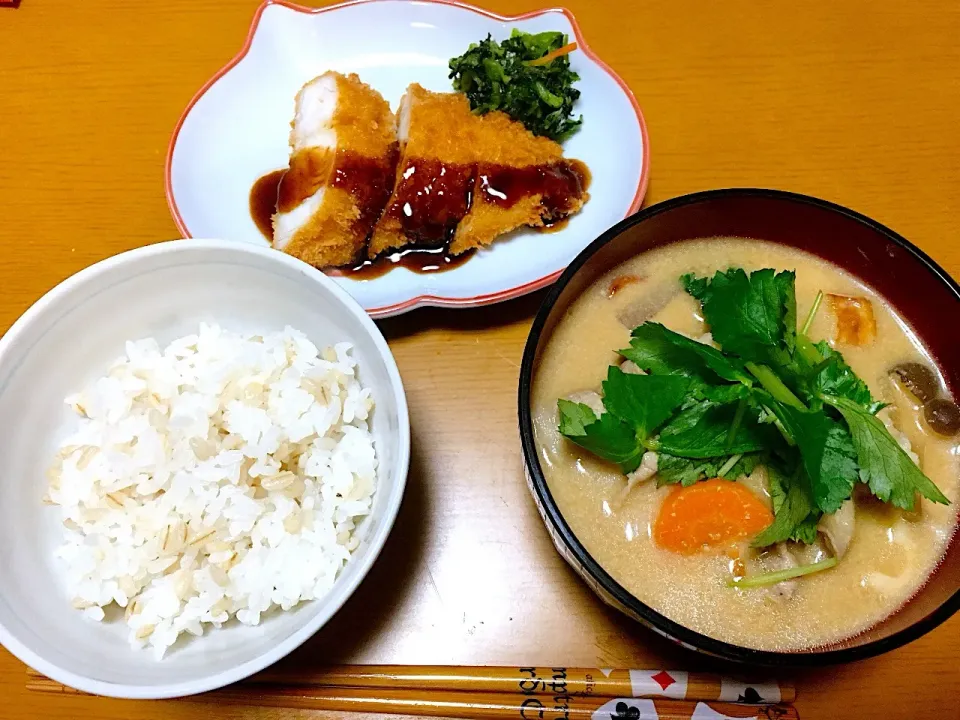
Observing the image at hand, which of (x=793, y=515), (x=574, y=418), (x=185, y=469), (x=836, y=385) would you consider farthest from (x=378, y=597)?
(x=836, y=385)

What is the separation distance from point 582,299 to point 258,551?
73 centimetres

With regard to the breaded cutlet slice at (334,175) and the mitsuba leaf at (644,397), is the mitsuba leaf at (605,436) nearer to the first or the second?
the mitsuba leaf at (644,397)

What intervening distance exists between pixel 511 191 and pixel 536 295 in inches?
11.3

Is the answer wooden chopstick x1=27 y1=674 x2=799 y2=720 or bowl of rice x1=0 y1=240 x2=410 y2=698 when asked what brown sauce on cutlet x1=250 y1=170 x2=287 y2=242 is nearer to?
bowl of rice x1=0 y1=240 x2=410 y2=698

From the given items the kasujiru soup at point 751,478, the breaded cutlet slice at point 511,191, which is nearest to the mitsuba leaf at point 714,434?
the kasujiru soup at point 751,478

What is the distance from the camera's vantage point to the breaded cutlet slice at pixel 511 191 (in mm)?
1706

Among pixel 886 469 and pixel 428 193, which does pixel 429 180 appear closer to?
pixel 428 193

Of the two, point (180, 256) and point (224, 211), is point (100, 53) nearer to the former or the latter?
point (224, 211)

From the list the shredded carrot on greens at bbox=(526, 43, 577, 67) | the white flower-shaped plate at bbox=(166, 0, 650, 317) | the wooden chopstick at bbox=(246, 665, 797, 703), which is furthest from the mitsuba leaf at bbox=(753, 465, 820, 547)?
the shredded carrot on greens at bbox=(526, 43, 577, 67)

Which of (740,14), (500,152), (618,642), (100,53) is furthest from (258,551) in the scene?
(740,14)

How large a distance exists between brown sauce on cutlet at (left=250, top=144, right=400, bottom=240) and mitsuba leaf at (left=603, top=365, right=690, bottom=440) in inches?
34.6

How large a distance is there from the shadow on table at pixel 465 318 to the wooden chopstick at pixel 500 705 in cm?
76

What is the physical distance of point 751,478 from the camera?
114 cm

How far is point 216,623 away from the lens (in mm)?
1157
